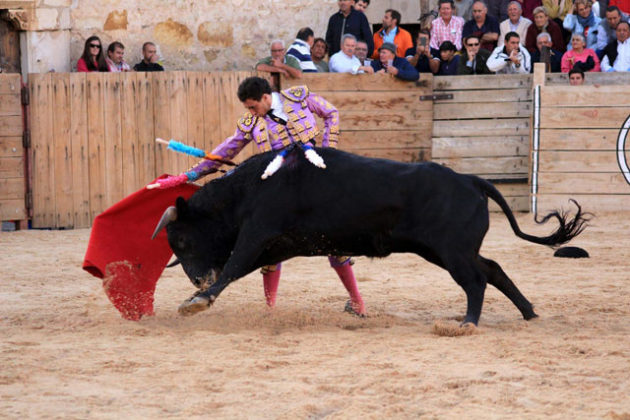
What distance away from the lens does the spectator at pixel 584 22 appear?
10.4 m

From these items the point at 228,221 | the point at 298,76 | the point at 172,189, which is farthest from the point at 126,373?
the point at 298,76

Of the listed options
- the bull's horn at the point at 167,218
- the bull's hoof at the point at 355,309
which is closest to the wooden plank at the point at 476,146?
the bull's hoof at the point at 355,309

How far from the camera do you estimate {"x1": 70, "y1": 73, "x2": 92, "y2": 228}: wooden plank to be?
1002cm

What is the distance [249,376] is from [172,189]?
1933 millimetres

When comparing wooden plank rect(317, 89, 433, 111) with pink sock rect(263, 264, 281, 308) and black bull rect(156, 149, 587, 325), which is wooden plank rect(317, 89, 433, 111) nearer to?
pink sock rect(263, 264, 281, 308)

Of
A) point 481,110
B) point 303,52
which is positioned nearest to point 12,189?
point 303,52

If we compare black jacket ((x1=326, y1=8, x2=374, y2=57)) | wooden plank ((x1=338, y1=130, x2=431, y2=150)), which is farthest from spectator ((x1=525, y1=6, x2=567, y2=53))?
black jacket ((x1=326, y1=8, x2=374, y2=57))

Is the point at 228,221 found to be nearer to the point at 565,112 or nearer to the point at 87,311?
the point at 87,311

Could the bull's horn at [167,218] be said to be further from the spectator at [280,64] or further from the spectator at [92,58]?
the spectator at [92,58]

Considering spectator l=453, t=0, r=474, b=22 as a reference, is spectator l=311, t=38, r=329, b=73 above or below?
below

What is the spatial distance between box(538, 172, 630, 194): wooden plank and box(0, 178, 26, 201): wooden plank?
5409mm

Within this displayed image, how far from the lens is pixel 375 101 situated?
34.2 feet

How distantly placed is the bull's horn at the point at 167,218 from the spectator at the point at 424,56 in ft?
19.1

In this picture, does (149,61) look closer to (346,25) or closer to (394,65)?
(346,25)
